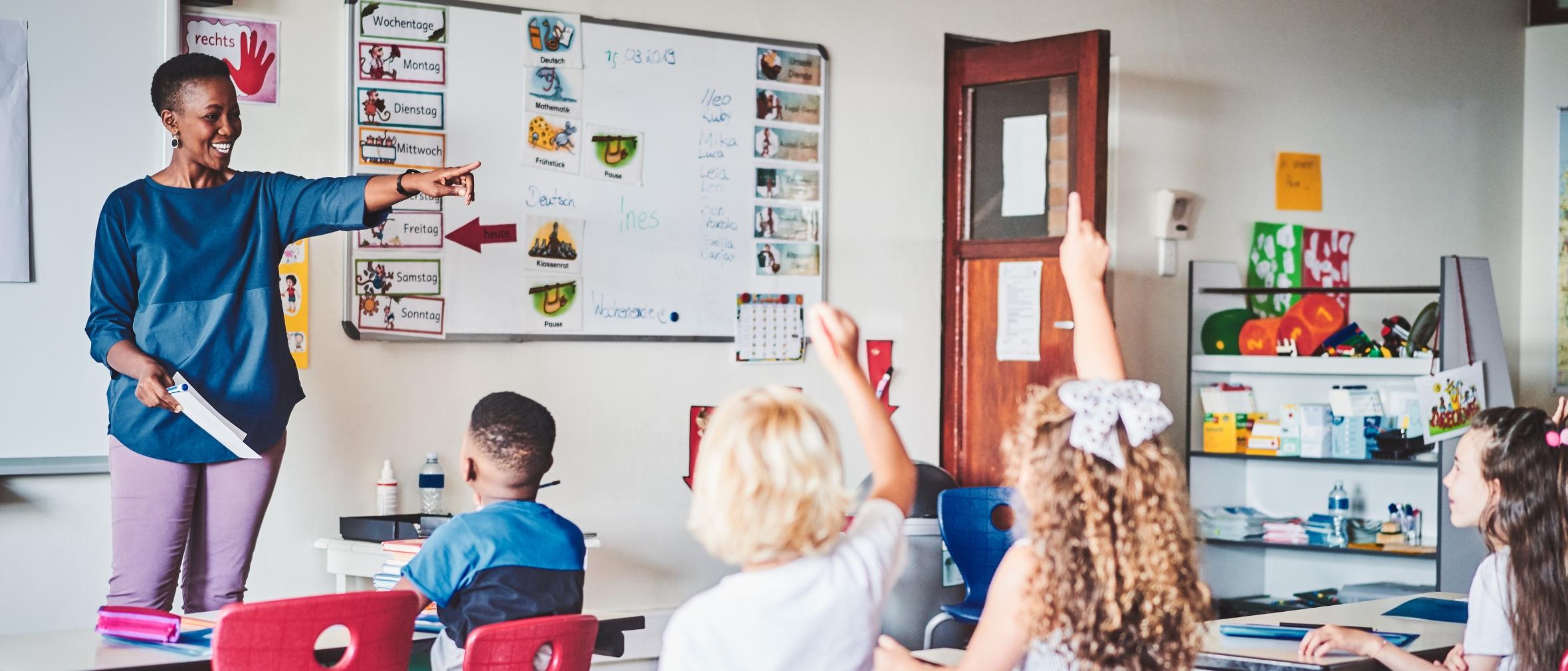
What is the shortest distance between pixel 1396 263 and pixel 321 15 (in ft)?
14.5

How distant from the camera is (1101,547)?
1.78 m

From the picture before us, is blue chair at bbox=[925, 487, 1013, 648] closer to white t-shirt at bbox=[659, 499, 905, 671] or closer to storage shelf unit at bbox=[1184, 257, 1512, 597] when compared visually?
storage shelf unit at bbox=[1184, 257, 1512, 597]

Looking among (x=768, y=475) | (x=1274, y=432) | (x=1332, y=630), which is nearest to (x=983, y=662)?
(x=768, y=475)

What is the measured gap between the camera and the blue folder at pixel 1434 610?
9.96ft

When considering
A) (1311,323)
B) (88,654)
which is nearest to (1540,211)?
(1311,323)

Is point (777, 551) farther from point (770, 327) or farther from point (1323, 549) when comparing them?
point (1323, 549)

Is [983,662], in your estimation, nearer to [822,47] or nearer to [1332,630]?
[1332,630]

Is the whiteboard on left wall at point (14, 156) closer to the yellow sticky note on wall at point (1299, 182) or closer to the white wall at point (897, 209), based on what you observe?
the white wall at point (897, 209)

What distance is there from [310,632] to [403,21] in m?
2.27

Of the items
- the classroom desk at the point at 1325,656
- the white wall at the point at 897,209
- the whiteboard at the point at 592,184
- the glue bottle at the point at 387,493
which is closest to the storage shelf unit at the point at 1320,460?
the white wall at the point at 897,209

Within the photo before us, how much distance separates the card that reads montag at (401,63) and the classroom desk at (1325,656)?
8.04ft

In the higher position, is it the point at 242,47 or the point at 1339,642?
the point at 242,47

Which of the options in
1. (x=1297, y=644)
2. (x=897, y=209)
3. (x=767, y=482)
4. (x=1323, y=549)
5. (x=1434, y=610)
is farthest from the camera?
(x=1323, y=549)

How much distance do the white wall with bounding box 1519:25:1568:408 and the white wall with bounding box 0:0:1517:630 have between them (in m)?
0.08
